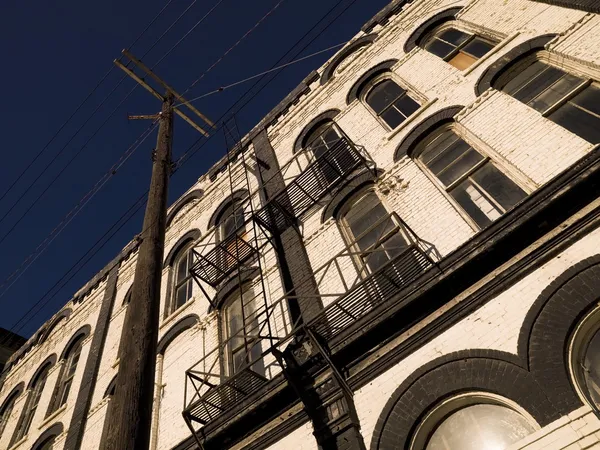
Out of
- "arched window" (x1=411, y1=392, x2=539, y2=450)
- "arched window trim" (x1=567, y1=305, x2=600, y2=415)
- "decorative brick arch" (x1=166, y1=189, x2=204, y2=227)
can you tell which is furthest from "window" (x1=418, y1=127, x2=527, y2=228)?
"decorative brick arch" (x1=166, y1=189, x2=204, y2=227)

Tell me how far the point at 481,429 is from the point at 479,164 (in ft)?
15.9

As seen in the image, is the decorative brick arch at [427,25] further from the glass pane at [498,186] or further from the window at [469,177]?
the glass pane at [498,186]

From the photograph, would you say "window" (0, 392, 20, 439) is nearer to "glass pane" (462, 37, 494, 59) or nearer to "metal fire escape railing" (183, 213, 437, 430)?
"metal fire escape railing" (183, 213, 437, 430)

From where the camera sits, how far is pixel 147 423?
418 centimetres

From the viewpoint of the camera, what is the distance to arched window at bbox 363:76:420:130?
11.8 meters

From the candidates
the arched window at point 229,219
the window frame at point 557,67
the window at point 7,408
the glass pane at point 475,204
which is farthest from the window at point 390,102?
the window at point 7,408

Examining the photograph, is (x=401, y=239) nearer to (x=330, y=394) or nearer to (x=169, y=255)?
(x=330, y=394)

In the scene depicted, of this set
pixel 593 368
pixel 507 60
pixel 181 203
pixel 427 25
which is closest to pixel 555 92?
pixel 507 60

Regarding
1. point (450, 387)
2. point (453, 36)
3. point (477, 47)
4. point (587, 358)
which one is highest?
point (453, 36)

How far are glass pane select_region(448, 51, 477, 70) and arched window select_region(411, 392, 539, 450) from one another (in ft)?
26.9

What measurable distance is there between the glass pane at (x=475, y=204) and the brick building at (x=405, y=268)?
3 centimetres

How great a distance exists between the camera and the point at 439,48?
12719 millimetres

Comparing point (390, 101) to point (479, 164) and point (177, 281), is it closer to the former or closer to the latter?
point (479, 164)

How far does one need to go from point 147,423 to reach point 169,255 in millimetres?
11846
